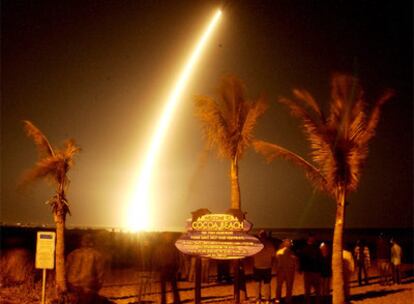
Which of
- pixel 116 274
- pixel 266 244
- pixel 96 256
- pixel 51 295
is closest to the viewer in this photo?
pixel 96 256

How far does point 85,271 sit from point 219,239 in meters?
3.44

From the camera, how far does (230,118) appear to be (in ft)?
52.7

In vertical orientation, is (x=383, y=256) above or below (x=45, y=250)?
below

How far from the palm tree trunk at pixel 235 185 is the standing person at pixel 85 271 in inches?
230

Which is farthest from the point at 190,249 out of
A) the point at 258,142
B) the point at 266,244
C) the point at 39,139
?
the point at 39,139

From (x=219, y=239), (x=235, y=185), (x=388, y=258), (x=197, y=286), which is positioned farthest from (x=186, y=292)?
(x=388, y=258)

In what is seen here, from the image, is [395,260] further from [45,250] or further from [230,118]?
[45,250]

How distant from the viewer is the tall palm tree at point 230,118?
1577cm

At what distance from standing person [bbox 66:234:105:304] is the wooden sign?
99.9 inches

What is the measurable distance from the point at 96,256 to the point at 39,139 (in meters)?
6.51

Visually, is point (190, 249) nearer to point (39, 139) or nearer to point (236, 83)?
point (236, 83)

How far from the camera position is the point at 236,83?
52.3 ft

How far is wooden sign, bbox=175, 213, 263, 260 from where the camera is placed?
41.5 ft

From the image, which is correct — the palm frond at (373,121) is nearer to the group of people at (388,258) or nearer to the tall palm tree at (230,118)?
the tall palm tree at (230,118)
